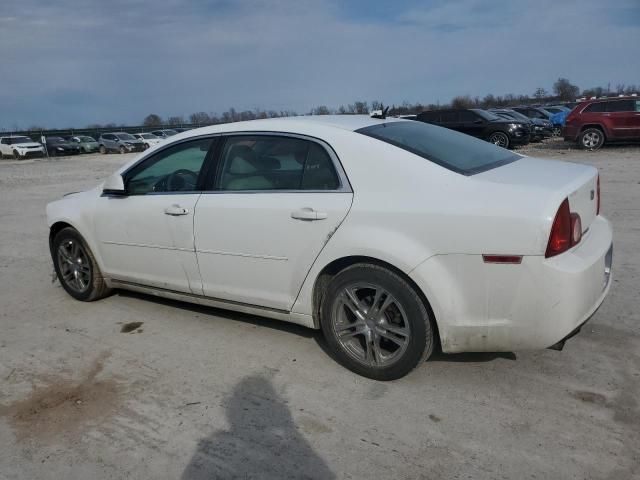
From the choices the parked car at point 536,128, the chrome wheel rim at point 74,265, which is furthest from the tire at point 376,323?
the parked car at point 536,128

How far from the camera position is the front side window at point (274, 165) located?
11.0ft

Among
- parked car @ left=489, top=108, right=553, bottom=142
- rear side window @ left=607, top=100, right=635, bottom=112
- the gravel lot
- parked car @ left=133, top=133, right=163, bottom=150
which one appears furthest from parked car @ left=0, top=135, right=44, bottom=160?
the gravel lot

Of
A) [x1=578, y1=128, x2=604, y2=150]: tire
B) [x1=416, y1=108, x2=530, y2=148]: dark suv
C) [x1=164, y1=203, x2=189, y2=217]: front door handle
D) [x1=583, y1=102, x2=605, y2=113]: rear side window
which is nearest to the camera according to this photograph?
[x1=164, y1=203, x2=189, y2=217]: front door handle

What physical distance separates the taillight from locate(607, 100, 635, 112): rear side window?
1760 centimetres

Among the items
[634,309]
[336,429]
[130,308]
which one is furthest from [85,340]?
[634,309]

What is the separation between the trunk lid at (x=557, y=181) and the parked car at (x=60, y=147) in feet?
128

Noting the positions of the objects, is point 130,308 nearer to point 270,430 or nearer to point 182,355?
point 182,355

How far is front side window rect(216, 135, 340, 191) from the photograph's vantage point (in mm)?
3342

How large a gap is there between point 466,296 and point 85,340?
2921 millimetres

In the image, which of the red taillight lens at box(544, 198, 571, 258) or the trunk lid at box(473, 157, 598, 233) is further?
the trunk lid at box(473, 157, 598, 233)

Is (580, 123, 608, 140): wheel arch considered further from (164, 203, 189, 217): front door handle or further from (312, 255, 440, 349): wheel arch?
(164, 203, 189, 217): front door handle

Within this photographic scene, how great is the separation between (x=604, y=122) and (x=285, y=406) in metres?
18.8

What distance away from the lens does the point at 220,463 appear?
2.57 meters

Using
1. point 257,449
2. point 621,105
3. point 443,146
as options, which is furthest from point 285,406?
point 621,105
